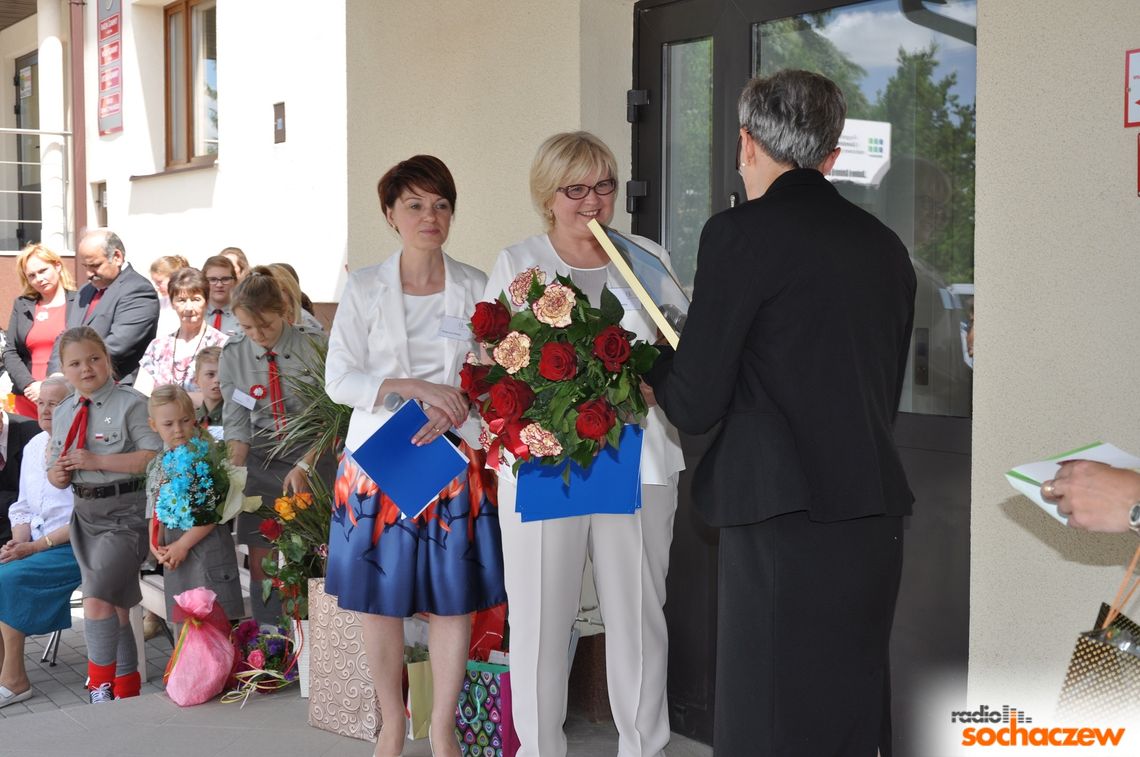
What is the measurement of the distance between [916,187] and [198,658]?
9.80ft

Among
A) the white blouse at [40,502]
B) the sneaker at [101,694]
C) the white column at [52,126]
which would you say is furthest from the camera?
the white column at [52,126]

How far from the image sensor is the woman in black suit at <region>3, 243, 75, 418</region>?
7.00 meters

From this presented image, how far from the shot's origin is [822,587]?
7.41ft

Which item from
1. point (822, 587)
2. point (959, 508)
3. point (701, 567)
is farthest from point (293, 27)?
point (822, 587)

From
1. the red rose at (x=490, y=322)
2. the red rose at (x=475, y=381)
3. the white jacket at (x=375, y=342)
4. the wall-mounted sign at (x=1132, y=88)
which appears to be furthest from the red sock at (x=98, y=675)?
the wall-mounted sign at (x=1132, y=88)

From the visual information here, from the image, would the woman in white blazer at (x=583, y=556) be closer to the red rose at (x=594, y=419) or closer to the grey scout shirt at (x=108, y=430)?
the red rose at (x=594, y=419)

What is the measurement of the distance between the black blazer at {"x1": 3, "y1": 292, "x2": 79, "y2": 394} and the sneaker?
2.79 m

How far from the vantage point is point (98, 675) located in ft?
16.0

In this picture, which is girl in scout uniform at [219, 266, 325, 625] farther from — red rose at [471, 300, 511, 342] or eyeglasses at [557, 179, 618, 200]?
red rose at [471, 300, 511, 342]

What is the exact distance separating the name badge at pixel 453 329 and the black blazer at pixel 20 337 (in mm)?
4501

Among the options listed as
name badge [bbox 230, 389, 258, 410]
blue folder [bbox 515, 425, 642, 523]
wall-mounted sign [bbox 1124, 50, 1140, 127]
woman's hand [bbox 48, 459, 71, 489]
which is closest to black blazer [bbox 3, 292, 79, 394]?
woman's hand [bbox 48, 459, 71, 489]

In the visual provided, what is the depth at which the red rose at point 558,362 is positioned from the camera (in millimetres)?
2648

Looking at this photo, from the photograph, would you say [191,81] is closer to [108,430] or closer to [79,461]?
[108,430]

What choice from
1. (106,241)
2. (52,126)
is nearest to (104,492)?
(106,241)
